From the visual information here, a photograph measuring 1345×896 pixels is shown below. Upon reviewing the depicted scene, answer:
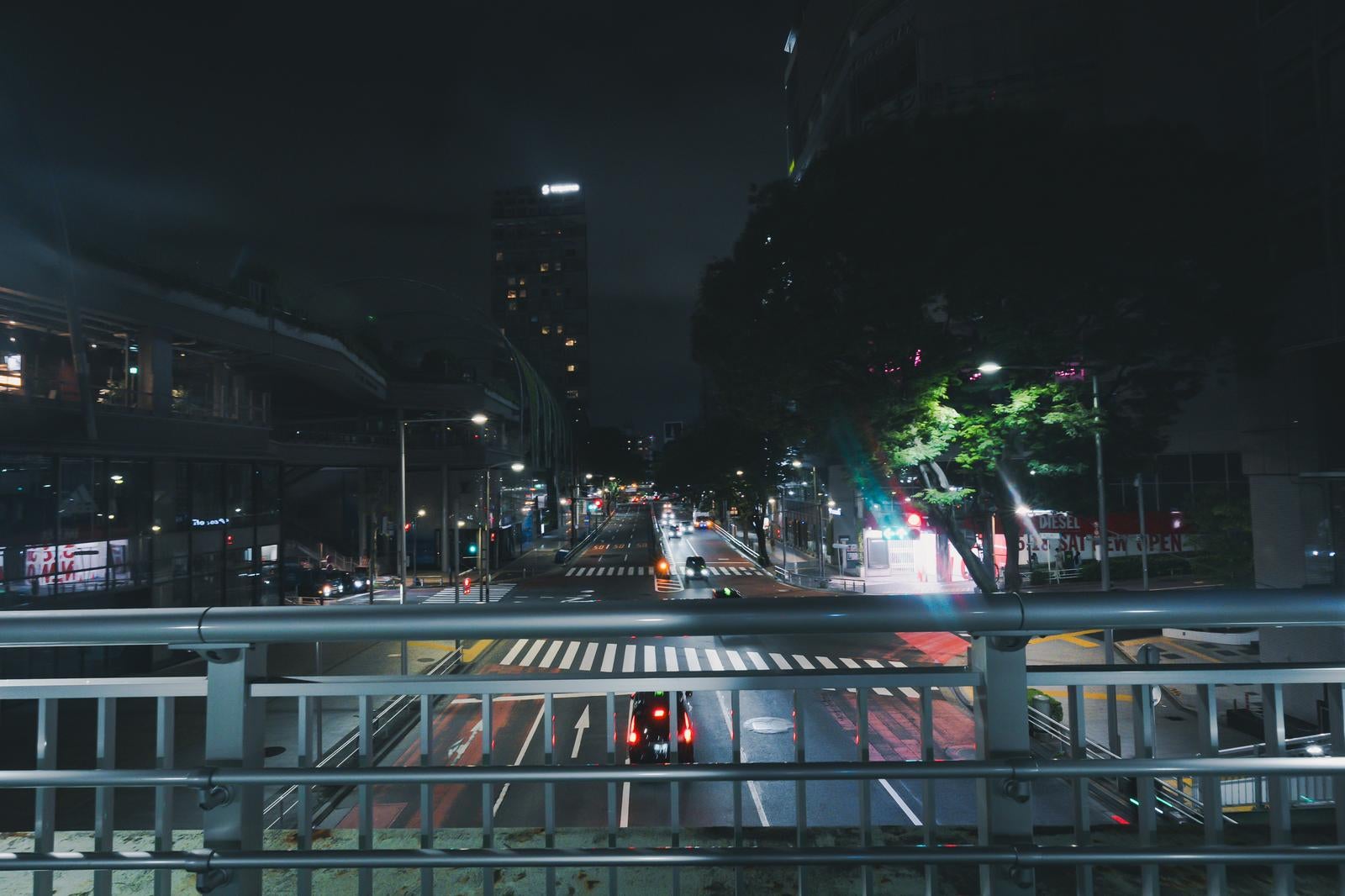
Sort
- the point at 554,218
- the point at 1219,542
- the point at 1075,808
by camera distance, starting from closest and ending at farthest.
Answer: the point at 1075,808
the point at 1219,542
the point at 554,218

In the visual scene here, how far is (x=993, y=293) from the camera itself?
16141 mm

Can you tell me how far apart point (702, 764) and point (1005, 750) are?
1.08 meters

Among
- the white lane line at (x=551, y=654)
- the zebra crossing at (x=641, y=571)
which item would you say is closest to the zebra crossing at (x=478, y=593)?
the zebra crossing at (x=641, y=571)

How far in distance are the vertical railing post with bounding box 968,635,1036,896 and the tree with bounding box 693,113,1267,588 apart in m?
14.3

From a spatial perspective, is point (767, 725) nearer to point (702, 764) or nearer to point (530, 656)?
point (702, 764)

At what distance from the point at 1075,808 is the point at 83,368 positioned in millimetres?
25006

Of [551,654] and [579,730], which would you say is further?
[551,654]

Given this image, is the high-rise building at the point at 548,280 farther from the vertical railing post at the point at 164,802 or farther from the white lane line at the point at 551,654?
the vertical railing post at the point at 164,802

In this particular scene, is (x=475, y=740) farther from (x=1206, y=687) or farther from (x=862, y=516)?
(x=862, y=516)

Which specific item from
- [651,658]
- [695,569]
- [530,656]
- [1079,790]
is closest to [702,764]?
[1079,790]

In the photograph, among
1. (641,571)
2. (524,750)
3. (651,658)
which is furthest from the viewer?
(641,571)

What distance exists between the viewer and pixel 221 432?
90.1 feet

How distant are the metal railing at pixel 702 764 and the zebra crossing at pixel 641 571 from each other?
1819 inches

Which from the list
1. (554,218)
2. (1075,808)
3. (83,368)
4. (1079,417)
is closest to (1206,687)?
(1075,808)
